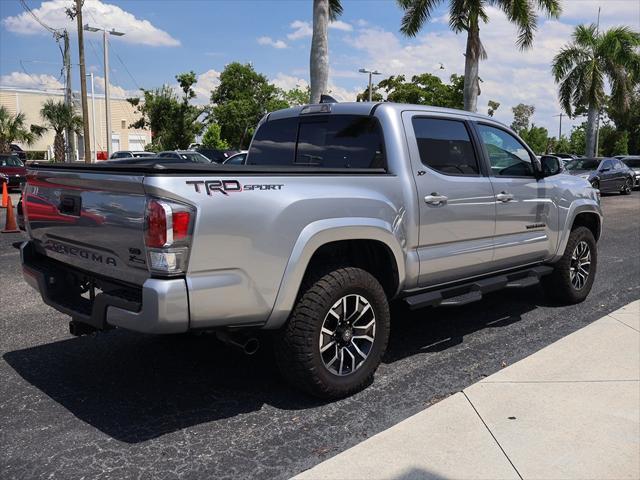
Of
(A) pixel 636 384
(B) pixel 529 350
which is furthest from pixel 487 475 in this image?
(B) pixel 529 350

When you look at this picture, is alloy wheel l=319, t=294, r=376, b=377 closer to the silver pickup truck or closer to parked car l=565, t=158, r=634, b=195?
the silver pickup truck

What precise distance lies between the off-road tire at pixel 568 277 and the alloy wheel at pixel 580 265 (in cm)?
3

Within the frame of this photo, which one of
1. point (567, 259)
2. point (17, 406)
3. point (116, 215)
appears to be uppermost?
point (116, 215)

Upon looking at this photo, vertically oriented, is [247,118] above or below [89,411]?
above

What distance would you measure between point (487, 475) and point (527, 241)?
2.83 meters

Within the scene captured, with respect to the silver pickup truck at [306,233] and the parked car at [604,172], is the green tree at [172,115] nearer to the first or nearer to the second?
the parked car at [604,172]

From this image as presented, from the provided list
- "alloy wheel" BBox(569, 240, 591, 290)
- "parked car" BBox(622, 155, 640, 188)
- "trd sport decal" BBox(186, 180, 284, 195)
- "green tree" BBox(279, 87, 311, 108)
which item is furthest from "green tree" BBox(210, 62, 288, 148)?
"trd sport decal" BBox(186, 180, 284, 195)

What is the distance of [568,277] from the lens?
19.6ft

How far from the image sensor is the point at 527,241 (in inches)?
210

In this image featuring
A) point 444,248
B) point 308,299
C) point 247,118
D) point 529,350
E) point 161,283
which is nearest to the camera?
point 161,283

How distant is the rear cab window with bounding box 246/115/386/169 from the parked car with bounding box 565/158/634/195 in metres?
19.4

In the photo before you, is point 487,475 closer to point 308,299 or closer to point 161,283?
point 308,299

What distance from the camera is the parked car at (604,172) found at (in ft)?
72.5

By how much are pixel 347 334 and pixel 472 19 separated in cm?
1897
